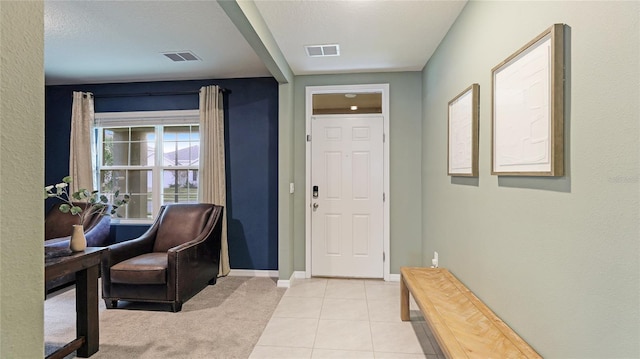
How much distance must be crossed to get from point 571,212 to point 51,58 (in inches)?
184

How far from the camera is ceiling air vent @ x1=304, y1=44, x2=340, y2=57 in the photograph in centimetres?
286

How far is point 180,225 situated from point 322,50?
2.50m

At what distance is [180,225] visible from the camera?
3.47m

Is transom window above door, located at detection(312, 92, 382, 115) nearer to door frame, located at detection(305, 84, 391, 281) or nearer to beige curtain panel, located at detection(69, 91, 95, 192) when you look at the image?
door frame, located at detection(305, 84, 391, 281)

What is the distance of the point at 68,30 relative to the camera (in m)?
2.71

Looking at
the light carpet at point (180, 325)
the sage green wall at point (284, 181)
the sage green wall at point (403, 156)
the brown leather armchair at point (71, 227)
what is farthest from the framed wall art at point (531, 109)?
the brown leather armchair at point (71, 227)

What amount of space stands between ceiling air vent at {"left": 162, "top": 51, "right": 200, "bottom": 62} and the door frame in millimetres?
1314

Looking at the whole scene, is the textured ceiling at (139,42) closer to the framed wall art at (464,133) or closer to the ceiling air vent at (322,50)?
the ceiling air vent at (322,50)

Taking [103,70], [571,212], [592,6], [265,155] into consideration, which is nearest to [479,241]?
[571,212]

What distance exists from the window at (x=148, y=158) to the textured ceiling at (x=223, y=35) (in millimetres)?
632

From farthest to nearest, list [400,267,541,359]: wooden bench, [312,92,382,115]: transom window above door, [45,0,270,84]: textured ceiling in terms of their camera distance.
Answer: [312,92,382,115]: transom window above door
[45,0,270,84]: textured ceiling
[400,267,541,359]: wooden bench

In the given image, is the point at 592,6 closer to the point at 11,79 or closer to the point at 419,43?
the point at 11,79

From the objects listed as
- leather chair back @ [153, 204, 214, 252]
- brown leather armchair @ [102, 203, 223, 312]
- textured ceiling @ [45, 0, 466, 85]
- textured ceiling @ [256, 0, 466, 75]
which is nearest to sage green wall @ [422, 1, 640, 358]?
textured ceiling @ [256, 0, 466, 75]

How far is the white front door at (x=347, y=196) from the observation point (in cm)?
363
